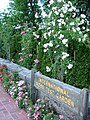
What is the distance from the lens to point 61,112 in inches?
104

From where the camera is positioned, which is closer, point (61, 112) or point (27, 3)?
point (61, 112)

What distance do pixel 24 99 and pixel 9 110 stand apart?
298 mm

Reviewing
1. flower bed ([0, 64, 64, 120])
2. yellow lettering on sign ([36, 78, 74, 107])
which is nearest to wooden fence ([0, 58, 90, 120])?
yellow lettering on sign ([36, 78, 74, 107])

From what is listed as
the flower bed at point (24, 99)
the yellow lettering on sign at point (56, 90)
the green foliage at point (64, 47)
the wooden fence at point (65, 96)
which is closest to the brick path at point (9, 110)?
the flower bed at point (24, 99)

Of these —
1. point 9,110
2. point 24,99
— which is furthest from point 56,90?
point 9,110

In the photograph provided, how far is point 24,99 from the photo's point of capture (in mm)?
3123

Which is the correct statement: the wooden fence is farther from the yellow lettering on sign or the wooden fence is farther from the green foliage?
the green foliage

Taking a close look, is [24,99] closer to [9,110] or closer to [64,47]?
[9,110]

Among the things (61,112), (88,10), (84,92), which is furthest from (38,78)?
(88,10)

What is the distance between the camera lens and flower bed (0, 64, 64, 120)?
2.63 metres

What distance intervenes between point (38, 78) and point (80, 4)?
10.2 feet

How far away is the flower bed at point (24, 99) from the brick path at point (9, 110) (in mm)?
77

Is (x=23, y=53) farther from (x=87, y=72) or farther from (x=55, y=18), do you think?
(x=87, y=72)

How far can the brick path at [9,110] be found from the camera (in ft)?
9.45
